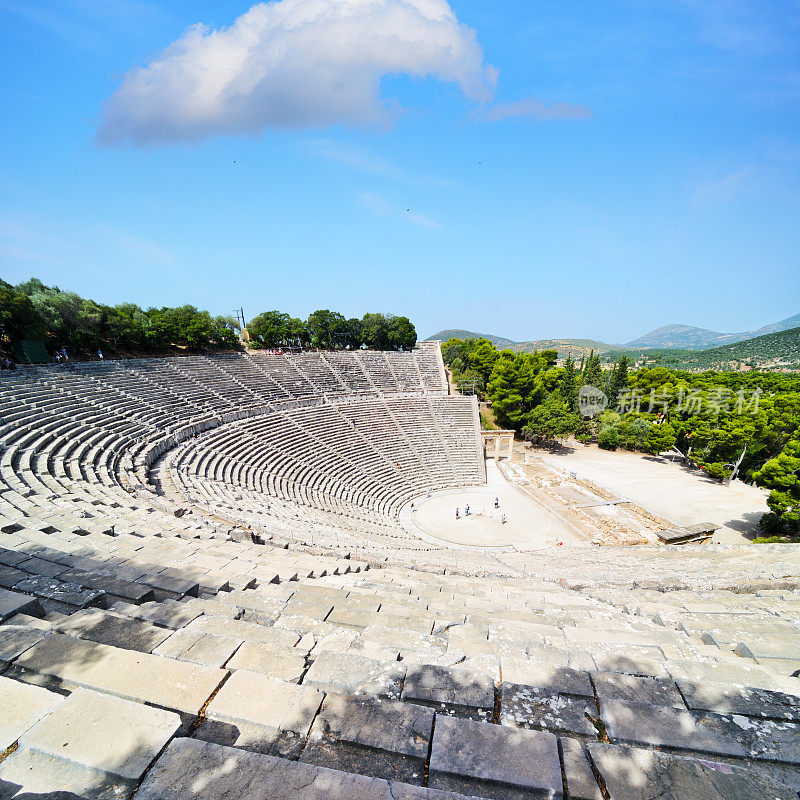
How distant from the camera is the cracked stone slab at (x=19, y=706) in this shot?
81.2 inches

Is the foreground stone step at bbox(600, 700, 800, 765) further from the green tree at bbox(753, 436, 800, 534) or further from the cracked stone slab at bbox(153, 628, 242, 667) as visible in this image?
the green tree at bbox(753, 436, 800, 534)

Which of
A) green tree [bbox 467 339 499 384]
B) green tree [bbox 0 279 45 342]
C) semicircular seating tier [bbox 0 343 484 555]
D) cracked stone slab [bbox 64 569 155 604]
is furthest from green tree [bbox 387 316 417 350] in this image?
cracked stone slab [bbox 64 569 155 604]

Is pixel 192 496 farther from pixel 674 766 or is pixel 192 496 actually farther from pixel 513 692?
pixel 674 766

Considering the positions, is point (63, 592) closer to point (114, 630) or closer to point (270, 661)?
point (114, 630)

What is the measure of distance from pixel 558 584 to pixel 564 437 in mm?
27061

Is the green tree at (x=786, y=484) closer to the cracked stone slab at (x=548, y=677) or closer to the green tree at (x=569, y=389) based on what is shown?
the cracked stone slab at (x=548, y=677)

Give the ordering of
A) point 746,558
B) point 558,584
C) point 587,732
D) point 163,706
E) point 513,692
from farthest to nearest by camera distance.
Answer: point 746,558, point 558,584, point 513,692, point 587,732, point 163,706

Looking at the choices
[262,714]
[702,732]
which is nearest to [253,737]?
[262,714]

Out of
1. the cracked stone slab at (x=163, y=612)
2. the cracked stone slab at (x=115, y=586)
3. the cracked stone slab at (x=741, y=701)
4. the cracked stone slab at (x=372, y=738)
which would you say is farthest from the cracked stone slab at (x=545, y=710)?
the cracked stone slab at (x=115, y=586)

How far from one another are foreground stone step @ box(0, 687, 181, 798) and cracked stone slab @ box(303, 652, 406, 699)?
1.06 meters

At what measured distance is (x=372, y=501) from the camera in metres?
21.2

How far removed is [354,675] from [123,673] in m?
1.56

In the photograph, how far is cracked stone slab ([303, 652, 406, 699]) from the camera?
2.83m

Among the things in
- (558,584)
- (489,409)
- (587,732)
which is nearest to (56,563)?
(587,732)
